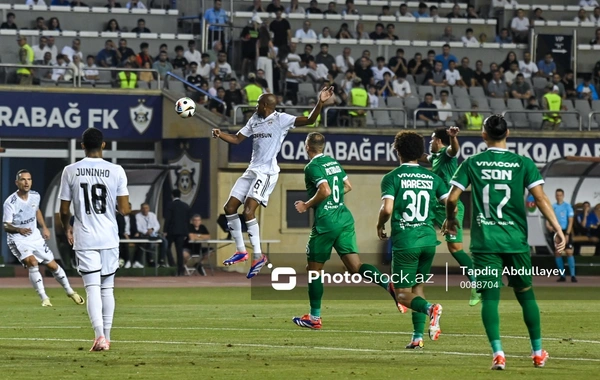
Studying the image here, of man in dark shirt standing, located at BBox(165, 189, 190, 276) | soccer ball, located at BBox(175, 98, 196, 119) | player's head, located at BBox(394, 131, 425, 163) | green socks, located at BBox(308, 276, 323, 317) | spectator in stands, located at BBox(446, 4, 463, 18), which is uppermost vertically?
spectator in stands, located at BBox(446, 4, 463, 18)

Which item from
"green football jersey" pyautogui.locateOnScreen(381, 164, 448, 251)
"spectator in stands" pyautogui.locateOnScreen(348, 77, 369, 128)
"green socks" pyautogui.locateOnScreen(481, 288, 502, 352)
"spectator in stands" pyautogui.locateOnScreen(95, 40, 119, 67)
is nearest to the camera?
"green socks" pyautogui.locateOnScreen(481, 288, 502, 352)

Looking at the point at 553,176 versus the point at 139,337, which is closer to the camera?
the point at 139,337

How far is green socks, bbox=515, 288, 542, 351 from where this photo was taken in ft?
36.9

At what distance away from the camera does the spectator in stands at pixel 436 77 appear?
37.5 metres

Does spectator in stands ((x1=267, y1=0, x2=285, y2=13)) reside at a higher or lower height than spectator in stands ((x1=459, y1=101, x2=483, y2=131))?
higher

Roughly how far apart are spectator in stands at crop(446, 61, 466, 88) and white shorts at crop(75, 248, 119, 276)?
84.2ft

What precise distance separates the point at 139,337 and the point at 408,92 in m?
23.0

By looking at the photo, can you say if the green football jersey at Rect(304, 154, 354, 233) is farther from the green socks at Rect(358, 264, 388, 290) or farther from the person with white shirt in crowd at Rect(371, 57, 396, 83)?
the person with white shirt in crowd at Rect(371, 57, 396, 83)

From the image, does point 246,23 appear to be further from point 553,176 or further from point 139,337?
point 139,337

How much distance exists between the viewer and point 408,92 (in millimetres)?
36906

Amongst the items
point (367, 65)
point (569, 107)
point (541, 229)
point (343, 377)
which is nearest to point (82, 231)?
point (343, 377)

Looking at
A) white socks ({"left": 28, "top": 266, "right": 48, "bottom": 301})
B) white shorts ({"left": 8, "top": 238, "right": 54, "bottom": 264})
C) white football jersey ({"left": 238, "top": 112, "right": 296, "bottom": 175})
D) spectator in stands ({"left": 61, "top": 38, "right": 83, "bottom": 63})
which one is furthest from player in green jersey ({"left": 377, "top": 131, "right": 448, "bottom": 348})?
spectator in stands ({"left": 61, "top": 38, "right": 83, "bottom": 63})

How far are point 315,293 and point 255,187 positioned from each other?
6.62 ft

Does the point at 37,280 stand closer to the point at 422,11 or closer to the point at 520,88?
the point at 520,88
